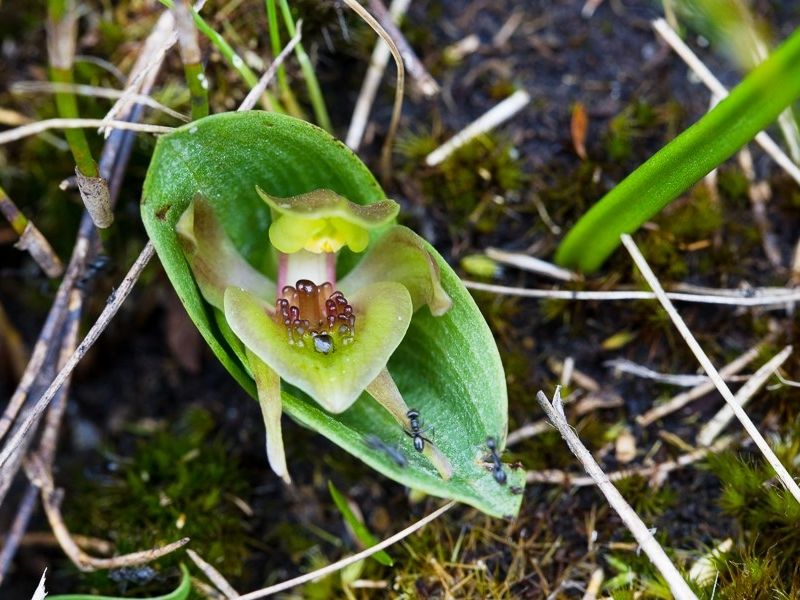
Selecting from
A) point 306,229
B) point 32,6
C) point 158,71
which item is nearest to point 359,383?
point 306,229

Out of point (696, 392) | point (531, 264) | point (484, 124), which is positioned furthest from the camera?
point (484, 124)

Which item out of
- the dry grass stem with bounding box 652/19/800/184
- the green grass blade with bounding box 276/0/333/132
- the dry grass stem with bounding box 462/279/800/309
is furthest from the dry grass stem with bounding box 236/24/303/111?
the dry grass stem with bounding box 652/19/800/184

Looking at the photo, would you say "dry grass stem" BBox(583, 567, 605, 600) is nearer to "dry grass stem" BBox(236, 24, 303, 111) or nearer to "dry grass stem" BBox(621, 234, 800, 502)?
"dry grass stem" BBox(621, 234, 800, 502)

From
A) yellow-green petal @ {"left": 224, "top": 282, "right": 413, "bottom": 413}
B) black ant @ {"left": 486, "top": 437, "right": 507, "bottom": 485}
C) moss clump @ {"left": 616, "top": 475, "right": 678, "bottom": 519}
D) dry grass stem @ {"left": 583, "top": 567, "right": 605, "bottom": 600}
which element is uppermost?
yellow-green petal @ {"left": 224, "top": 282, "right": 413, "bottom": 413}

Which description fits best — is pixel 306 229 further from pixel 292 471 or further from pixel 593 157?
pixel 593 157

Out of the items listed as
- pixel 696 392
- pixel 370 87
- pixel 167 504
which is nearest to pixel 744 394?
pixel 696 392

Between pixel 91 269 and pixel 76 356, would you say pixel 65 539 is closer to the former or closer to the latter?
pixel 76 356

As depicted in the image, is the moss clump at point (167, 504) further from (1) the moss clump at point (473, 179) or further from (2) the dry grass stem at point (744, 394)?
(2) the dry grass stem at point (744, 394)
